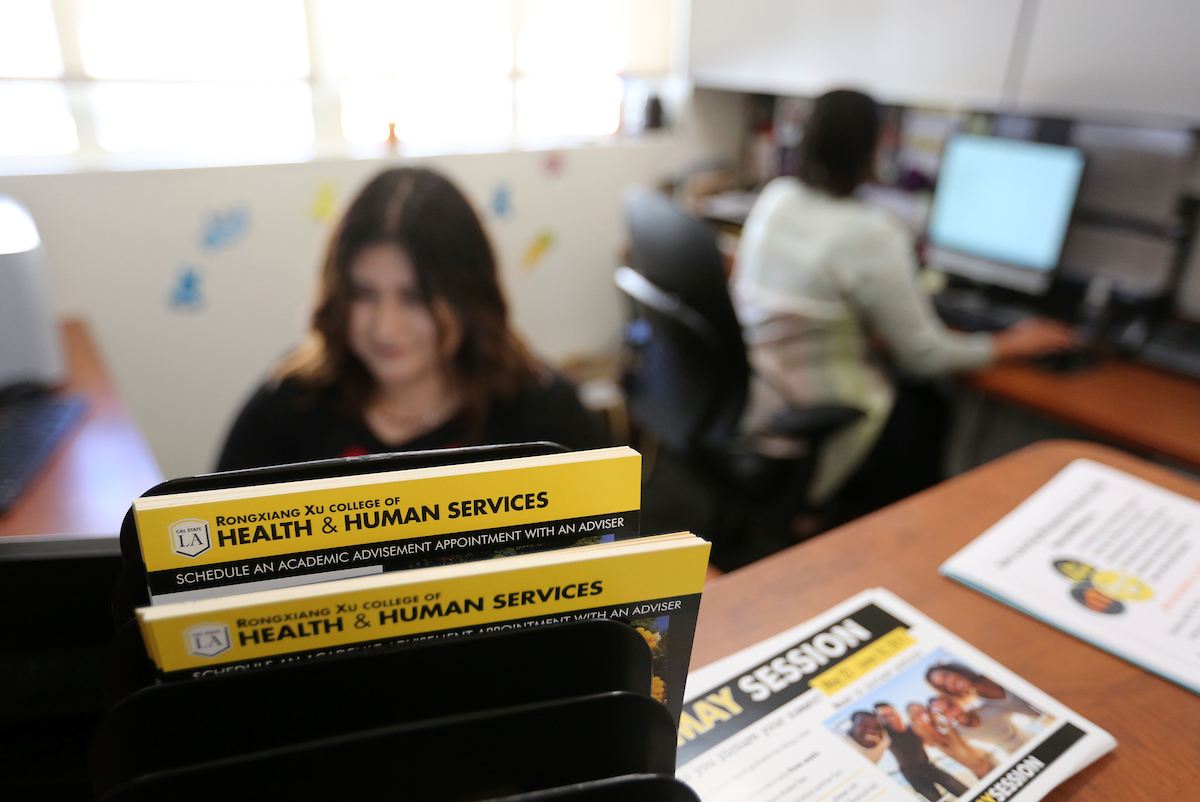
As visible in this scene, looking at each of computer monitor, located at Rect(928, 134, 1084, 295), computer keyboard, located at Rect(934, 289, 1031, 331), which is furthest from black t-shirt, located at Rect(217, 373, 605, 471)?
computer monitor, located at Rect(928, 134, 1084, 295)

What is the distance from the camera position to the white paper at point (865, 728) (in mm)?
563

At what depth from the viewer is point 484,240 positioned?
1206 mm

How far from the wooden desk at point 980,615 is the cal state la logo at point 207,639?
1.39 ft

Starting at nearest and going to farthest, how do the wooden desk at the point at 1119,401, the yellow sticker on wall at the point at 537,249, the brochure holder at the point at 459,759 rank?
the brochure holder at the point at 459,759 → the wooden desk at the point at 1119,401 → the yellow sticker on wall at the point at 537,249

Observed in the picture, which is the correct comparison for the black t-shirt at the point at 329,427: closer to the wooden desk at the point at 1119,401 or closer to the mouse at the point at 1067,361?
the wooden desk at the point at 1119,401

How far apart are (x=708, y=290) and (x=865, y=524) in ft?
2.78

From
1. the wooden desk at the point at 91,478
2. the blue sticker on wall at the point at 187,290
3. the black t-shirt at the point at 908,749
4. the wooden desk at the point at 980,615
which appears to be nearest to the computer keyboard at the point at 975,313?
the wooden desk at the point at 980,615

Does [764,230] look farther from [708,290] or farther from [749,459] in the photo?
[749,459]

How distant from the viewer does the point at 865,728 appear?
0.61 metres

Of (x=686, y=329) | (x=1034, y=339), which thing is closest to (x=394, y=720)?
(x=686, y=329)

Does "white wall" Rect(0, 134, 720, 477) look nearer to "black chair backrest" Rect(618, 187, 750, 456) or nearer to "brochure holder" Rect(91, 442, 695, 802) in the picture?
"black chair backrest" Rect(618, 187, 750, 456)

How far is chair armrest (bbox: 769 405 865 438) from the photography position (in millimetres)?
1718

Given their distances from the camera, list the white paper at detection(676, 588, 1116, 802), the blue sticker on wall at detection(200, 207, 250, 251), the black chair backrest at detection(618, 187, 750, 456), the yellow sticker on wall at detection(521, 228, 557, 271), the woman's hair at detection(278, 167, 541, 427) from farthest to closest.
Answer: the yellow sticker on wall at detection(521, 228, 557, 271)
the blue sticker on wall at detection(200, 207, 250, 251)
the black chair backrest at detection(618, 187, 750, 456)
the woman's hair at detection(278, 167, 541, 427)
the white paper at detection(676, 588, 1116, 802)

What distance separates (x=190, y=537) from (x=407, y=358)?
851mm
